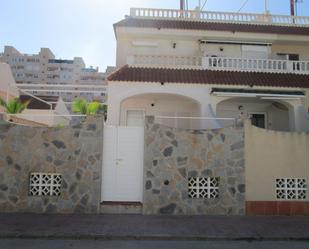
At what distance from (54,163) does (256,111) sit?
463 inches

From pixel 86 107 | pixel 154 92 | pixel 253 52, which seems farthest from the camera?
pixel 86 107

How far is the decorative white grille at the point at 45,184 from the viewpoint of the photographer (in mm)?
8453

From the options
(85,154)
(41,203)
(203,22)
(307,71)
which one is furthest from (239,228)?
(203,22)

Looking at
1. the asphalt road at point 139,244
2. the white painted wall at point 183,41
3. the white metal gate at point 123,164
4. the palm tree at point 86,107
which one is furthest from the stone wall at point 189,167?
the palm tree at point 86,107

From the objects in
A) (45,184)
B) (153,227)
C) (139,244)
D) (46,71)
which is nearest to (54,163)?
(45,184)

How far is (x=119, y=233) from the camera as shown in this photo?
6.39m

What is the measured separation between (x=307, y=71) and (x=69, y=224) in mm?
14807

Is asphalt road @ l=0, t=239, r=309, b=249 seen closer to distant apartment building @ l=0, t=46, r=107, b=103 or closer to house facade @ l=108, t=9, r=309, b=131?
house facade @ l=108, t=9, r=309, b=131

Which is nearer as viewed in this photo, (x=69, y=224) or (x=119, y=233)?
(x=119, y=233)

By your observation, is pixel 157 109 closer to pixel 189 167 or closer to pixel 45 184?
pixel 189 167

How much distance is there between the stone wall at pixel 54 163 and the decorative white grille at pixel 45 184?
0.17m

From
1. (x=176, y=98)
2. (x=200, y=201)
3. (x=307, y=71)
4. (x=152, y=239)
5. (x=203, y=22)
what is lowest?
(x=152, y=239)

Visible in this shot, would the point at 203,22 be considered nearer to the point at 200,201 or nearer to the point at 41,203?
the point at 200,201

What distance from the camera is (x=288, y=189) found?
8.84m
